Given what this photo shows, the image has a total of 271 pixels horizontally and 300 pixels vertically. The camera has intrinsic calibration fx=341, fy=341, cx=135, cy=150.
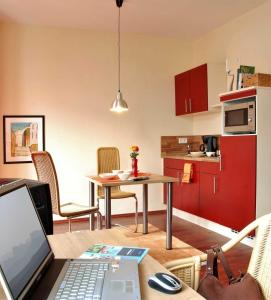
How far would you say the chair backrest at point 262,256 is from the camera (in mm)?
1220

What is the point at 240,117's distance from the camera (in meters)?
3.56

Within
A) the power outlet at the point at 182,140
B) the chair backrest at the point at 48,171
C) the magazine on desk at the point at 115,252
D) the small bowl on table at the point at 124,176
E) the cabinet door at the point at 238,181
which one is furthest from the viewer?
the power outlet at the point at 182,140

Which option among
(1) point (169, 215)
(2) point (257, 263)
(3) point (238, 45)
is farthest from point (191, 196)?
(2) point (257, 263)

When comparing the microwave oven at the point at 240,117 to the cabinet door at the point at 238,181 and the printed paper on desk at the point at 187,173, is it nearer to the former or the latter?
the cabinet door at the point at 238,181

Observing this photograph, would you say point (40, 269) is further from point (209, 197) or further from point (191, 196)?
point (191, 196)

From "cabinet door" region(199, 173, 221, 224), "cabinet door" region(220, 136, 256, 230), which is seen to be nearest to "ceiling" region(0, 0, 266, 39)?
"cabinet door" region(220, 136, 256, 230)

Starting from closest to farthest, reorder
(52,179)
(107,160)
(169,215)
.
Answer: (52,179)
(169,215)
(107,160)

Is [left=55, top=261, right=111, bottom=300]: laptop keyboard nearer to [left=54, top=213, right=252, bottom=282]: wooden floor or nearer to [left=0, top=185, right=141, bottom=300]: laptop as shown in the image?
[left=0, top=185, right=141, bottom=300]: laptop

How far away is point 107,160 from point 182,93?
1.58 metres

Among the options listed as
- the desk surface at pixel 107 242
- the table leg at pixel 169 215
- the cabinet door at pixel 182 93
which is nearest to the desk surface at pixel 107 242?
the desk surface at pixel 107 242

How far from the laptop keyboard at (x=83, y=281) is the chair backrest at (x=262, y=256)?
584mm

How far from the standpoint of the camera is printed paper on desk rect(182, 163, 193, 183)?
4.42 m

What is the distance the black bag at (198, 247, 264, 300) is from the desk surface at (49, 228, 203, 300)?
0.29 metres

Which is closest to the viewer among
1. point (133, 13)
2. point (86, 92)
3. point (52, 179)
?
point (52, 179)
